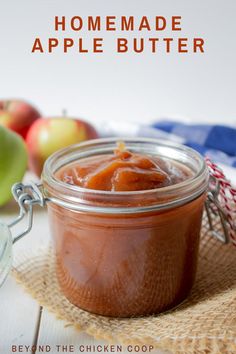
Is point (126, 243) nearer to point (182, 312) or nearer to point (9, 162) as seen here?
point (182, 312)

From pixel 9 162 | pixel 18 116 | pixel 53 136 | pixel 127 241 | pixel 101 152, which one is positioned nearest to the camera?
pixel 127 241

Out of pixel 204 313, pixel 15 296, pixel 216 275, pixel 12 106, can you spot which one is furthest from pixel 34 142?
pixel 204 313

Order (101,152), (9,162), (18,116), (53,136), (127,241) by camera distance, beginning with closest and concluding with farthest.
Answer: (127,241) → (101,152) → (9,162) → (53,136) → (18,116)

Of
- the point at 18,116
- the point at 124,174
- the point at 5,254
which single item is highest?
the point at 124,174

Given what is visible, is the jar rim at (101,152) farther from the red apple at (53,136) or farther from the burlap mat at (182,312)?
the red apple at (53,136)

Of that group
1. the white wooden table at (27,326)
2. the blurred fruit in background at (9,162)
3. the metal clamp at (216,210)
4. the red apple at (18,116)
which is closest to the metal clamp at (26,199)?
the white wooden table at (27,326)

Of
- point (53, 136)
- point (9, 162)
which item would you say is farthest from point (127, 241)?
point (53, 136)

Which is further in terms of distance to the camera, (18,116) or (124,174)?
(18,116)

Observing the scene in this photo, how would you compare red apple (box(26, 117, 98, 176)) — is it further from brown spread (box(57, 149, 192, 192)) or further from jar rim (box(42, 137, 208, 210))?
brown spread (box(57, 149, 192, 192))
